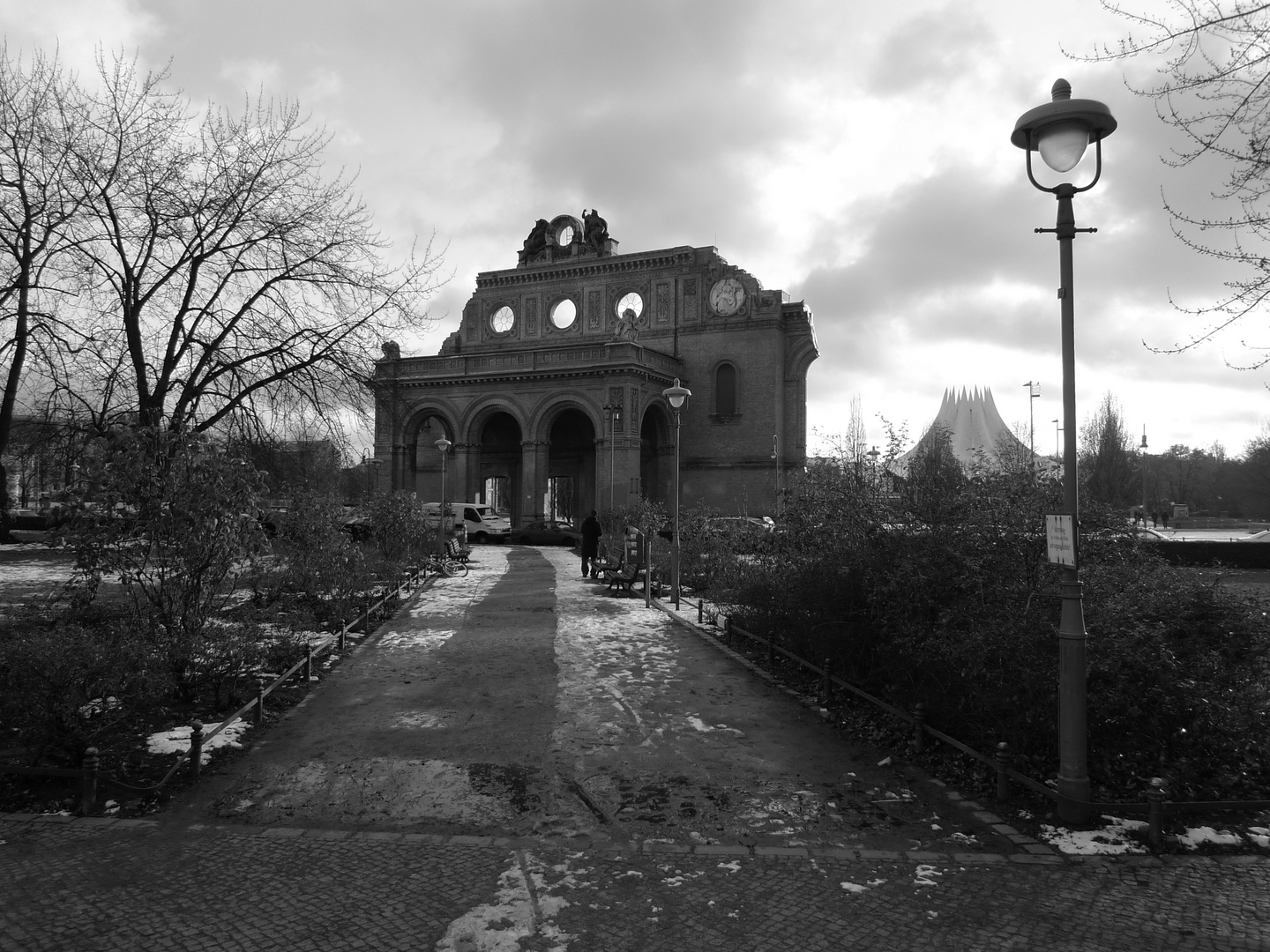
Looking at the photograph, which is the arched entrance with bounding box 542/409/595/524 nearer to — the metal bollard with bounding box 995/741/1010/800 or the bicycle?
the bicycle

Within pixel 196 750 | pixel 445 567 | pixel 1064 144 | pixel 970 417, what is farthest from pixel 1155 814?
pixel 970 417

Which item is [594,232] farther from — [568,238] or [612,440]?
[612,440]

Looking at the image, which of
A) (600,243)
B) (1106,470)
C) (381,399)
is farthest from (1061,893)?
(1106,470)

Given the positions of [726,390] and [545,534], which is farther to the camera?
[726,390]

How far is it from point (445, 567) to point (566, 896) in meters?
19.4

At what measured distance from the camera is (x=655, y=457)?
158ft

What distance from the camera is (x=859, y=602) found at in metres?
8.41

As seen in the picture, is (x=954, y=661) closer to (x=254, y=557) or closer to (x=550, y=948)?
(x=550, y=948)

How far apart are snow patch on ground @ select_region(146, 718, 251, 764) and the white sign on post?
621 cm

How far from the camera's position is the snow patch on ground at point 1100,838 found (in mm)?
5020

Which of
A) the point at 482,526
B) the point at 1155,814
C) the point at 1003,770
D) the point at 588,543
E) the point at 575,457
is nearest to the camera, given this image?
the point at 1155,814

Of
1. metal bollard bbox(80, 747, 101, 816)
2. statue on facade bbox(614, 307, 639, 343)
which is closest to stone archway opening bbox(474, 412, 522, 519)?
statue on facade bbox(614, 307, 639, 343)

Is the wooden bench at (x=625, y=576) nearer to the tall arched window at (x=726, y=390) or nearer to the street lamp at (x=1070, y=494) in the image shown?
the street lamp at (x=1070, y=494)

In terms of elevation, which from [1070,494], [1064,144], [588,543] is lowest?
[588,543]
